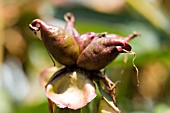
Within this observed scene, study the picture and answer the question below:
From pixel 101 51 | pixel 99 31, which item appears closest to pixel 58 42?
pixel 101 51

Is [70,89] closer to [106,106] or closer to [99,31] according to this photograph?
[106,106]

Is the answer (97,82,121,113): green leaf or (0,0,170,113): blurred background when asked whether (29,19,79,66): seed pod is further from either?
(0,0,170,113): blurred background

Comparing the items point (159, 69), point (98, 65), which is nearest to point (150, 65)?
point (159, 69)

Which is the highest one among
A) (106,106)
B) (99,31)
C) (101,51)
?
(101,51)

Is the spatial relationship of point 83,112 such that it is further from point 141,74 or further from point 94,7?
point 94,7

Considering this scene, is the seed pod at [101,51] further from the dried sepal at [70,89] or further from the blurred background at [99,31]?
the blurred background at [99,31]
